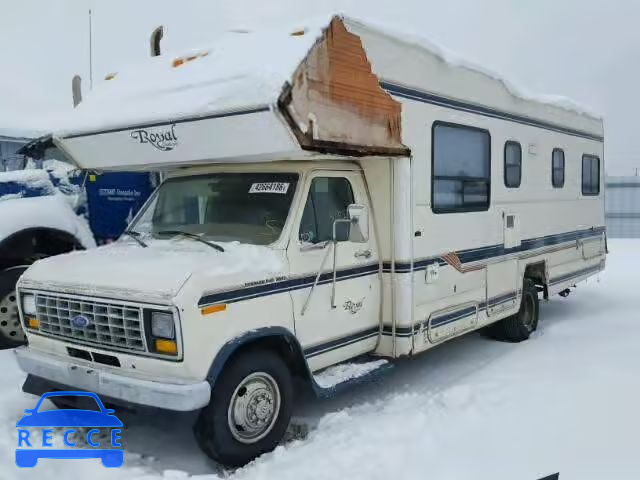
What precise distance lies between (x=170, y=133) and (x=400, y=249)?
2130 mm

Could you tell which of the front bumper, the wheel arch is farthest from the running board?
the front bumper

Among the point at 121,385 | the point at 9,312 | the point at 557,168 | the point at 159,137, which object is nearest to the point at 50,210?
the point at 9,312

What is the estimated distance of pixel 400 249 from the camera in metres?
5.57

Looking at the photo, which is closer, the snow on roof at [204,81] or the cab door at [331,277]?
the snow on roof at [204,81]

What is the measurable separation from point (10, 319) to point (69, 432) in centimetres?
290

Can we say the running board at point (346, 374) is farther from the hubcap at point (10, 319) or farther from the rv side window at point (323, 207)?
the hubcap at point (10, 319)

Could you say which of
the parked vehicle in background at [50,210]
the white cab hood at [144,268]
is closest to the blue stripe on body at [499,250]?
the white cab hood at [144,268]

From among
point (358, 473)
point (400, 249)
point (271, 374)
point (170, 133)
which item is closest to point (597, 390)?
point (400, 249)

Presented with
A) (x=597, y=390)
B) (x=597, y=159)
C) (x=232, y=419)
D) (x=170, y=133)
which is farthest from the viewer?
(x=597, y=159)

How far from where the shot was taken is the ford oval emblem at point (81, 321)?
441 centimetres

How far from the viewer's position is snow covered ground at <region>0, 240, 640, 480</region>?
4.25 metres

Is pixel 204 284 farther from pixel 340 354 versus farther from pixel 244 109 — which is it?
pixel 340 354

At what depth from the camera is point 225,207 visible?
5.12m

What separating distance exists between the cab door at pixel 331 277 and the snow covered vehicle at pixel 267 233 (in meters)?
0.02
